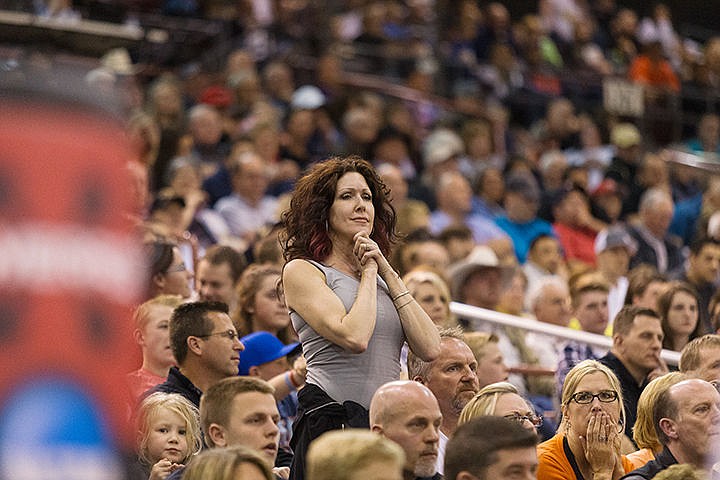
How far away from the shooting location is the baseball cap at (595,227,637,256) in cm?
1035

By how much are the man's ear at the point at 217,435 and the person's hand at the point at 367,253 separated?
0.76 meters

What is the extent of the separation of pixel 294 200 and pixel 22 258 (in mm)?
3021

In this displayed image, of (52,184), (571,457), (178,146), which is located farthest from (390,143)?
(52,184)

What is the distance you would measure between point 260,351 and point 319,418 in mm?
1848

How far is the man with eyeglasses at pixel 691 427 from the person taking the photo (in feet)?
17.4

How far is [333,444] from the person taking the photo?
11.2ft

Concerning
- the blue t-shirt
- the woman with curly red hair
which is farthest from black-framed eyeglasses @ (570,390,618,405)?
the blue t-shirt

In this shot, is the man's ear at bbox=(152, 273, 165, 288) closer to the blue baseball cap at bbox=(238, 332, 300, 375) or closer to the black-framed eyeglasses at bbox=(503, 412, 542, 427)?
the blue baseball cap at bbox=(238, 332, 300, 375)

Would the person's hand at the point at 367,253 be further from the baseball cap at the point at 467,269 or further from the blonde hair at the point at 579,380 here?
the baseball cap at the point at 467,269

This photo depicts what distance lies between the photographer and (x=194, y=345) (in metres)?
5.82

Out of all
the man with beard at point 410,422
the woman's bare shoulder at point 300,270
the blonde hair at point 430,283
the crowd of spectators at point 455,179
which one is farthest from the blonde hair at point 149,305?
the man with beard at point 410,422

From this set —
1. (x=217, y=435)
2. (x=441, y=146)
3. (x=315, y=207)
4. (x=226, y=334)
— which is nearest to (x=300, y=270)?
(x=315, y=207)

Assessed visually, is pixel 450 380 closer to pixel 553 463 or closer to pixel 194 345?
pixel 553 463

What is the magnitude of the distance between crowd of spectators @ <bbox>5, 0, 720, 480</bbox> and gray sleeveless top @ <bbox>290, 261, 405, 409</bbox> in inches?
10.7
